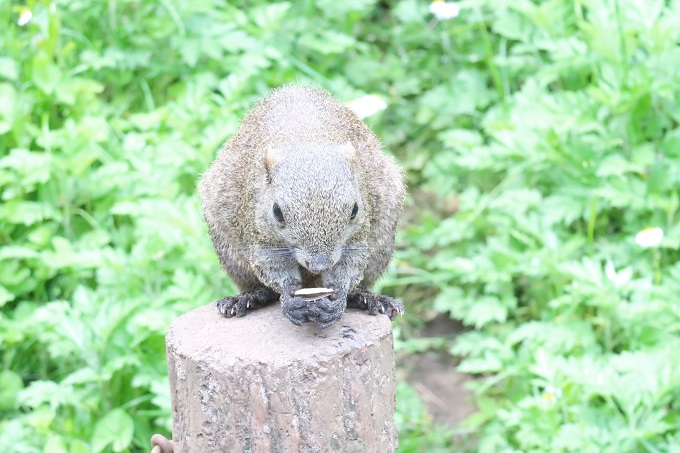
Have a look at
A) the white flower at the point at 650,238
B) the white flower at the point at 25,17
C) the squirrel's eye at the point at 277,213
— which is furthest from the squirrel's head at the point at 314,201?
the white flower at the point at 25,17

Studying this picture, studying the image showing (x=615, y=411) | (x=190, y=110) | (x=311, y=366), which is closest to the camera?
(x=311, y=366)

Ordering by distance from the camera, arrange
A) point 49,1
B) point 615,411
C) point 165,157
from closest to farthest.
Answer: point 615,411
point 165,157
point 49,1

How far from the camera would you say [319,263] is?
11.4 feet

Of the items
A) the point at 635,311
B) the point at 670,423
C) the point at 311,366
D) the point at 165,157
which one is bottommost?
the point at 670,423

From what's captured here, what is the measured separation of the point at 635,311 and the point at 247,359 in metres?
2.81

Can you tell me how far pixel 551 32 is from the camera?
6.81m

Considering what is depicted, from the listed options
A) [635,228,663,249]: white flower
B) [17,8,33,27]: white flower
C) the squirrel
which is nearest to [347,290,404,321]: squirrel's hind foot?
the squirrel

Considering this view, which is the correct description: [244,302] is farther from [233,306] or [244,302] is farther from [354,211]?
[354,211]

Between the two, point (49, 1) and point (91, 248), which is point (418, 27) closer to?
point (49, 1)

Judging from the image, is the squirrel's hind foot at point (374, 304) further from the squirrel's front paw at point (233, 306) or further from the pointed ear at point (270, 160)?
the pointed ear at point (270, 160)

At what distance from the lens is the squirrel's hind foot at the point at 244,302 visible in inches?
150

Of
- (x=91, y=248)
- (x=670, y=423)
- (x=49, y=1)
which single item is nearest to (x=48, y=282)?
(x=91, y=248)

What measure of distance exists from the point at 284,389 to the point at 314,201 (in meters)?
0.71

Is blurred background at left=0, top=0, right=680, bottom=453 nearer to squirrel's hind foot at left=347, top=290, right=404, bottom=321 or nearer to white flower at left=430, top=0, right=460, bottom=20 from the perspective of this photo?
white flower at left=430, top=0, right=460, bottom=20
